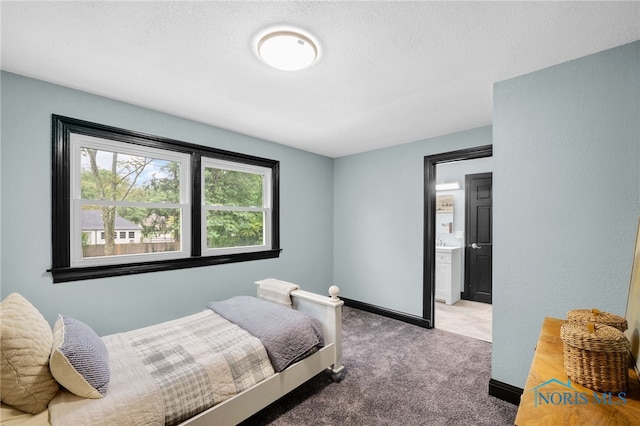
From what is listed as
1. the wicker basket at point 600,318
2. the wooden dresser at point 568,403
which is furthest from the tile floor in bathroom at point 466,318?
the wooden dresser at point 568,403

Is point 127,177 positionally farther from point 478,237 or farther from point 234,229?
point 478,237

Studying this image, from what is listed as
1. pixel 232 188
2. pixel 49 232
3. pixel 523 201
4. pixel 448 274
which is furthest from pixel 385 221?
pixel 49 232

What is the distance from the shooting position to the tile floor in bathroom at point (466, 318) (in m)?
3.38

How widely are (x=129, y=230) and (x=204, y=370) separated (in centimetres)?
169

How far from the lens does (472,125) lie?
3102 millimetres

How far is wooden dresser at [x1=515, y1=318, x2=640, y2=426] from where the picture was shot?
Answer: 0.84 meters

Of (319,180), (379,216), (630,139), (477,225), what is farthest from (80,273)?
(477,225)

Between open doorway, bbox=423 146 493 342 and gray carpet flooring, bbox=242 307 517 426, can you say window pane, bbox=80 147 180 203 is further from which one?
open doorway, bbox=423 146 493 342

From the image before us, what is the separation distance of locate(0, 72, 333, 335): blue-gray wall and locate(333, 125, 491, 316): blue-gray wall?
138 centimetres

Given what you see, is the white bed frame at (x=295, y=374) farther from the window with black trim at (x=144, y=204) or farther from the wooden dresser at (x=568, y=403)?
the wooden dresser at (x=568, y=403)

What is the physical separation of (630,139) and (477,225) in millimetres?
3098

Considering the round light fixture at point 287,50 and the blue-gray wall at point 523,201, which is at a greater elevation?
the round light fixture at point 287,50

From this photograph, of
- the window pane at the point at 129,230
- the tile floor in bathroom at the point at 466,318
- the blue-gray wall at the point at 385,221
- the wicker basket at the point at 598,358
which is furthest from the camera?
the blue-gray wall at the point at 385,221

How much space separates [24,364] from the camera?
48.7 inches
